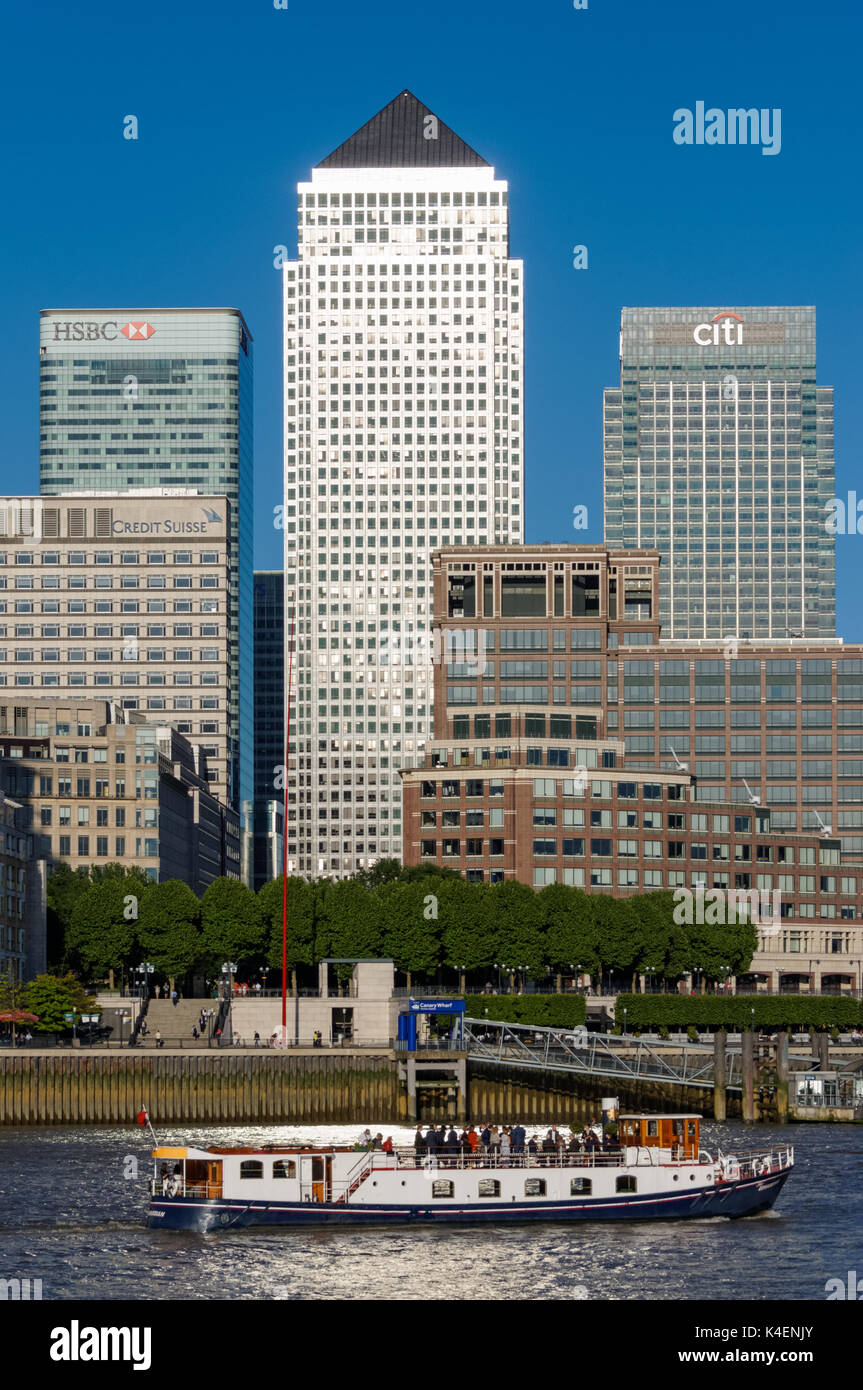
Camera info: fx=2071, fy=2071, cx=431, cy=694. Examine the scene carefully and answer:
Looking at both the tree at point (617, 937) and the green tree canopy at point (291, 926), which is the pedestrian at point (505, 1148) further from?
the tree at point (617, 937)

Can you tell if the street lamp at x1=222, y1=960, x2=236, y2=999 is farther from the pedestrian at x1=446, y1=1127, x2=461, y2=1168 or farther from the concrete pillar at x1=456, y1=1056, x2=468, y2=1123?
the pedestrian at x1=446, y1=1127, x2=461, y2=1168

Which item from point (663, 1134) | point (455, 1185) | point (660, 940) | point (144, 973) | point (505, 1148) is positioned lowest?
point (144, 973)

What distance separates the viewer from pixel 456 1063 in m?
128

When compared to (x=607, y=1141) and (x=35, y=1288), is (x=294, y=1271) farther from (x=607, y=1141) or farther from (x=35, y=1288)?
(x=607, y=1141)

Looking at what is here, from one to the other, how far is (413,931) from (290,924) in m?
10.4

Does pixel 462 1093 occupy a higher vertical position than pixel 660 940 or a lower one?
lower

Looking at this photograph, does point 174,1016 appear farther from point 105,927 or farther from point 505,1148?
point 505,1148

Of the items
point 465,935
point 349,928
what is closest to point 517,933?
point 465,935

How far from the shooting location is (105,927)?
173000 millimetres

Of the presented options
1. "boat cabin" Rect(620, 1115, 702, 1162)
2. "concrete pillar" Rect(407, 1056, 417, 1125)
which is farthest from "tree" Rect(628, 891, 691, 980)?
"boat cabin" Rect(620, 1115, 702, 1162)

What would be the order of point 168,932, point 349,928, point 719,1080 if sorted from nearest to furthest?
point 719,1080
point 168,932
point 349,928

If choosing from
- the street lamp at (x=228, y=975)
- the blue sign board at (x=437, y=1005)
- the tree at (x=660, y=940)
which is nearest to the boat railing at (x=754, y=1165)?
the blue sign board at (x=437, y=1005)

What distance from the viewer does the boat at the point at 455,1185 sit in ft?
249
